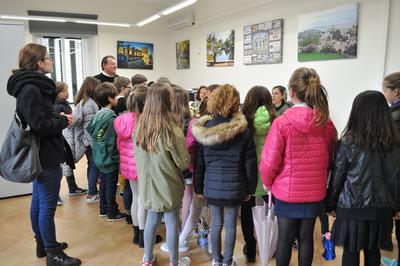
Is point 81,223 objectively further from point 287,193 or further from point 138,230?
point 287,193

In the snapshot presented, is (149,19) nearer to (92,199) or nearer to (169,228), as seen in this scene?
(92,199)

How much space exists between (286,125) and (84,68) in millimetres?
7116

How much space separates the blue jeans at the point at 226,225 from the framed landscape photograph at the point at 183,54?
5907 mm

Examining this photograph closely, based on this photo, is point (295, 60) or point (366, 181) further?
point (295, 60)

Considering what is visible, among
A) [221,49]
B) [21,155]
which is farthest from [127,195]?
[221,49]

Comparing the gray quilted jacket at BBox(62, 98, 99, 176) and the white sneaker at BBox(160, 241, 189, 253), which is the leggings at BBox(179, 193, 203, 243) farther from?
the gray quilted jacket at BBox(62, 98, 99, 176)

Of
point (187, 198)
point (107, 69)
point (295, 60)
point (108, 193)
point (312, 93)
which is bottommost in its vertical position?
Answer: point (108, 193)

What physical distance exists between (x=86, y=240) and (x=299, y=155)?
78.4 inches

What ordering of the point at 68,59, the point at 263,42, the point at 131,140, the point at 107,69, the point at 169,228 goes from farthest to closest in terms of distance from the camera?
the point at 68,59
the point at 263,42
the point at 107,69
the point at 131,140
the point at 169,228

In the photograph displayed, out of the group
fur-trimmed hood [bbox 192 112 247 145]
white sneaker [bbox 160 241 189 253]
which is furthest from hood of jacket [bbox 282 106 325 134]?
white sneaker [bbox 160 241 189 253]

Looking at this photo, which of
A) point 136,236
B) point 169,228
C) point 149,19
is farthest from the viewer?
point 149,19

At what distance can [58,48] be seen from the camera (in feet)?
25.1

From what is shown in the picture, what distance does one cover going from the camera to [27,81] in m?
2.04

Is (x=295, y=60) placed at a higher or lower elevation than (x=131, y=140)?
higher
